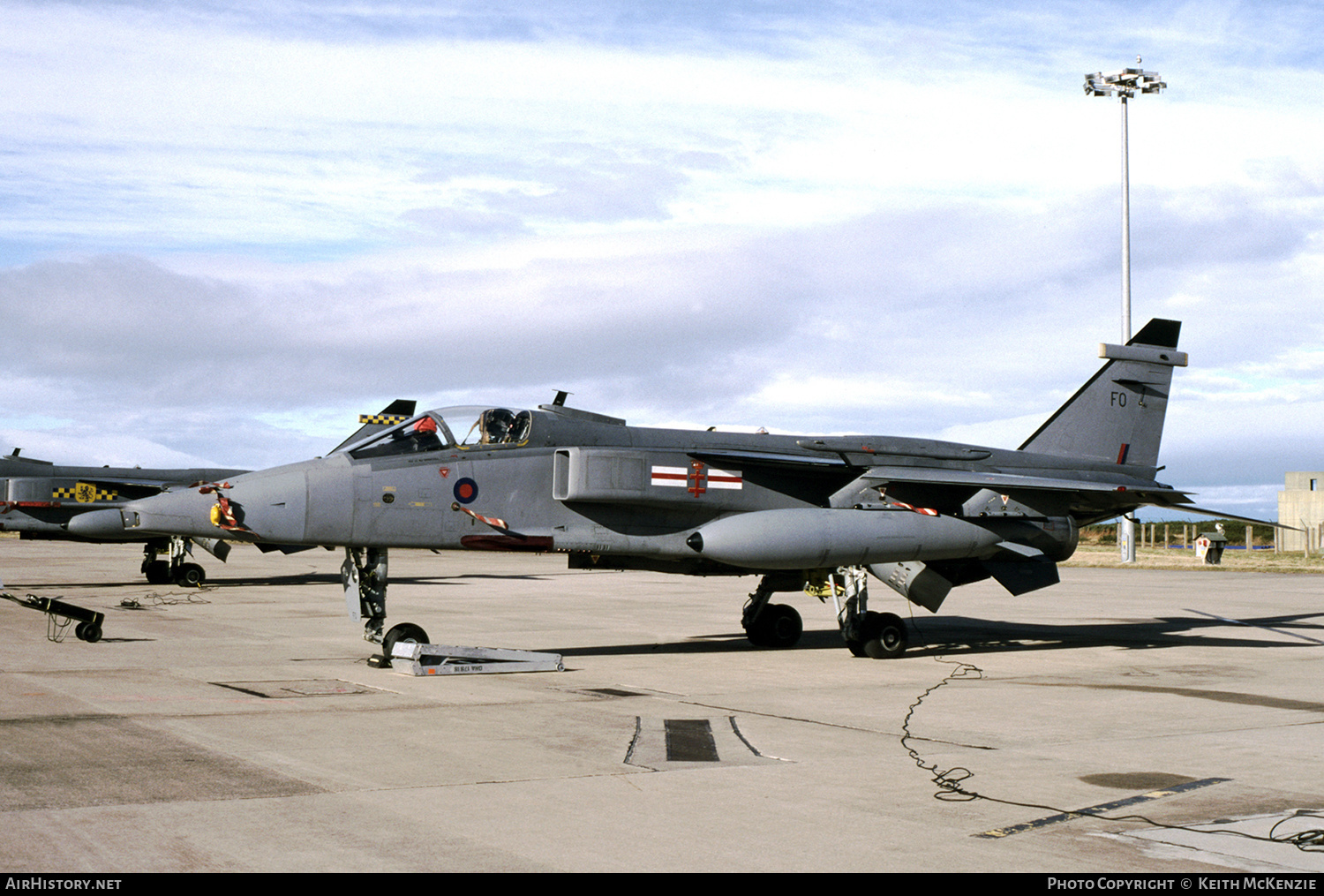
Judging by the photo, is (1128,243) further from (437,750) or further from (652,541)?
(437,750)

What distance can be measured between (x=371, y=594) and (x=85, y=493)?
68.5ft

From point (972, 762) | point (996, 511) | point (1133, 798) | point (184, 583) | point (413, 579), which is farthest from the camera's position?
point (413, 579)

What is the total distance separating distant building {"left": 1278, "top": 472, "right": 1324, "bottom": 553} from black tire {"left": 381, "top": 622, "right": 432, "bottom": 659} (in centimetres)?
6730

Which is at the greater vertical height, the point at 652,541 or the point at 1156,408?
the point at 1156,408

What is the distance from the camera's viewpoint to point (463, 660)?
13.5 m

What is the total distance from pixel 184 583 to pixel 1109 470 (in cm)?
2322

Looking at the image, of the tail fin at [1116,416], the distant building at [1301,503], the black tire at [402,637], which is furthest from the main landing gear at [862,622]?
the distant building at [1301,503]

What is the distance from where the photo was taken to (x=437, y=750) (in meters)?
8.64

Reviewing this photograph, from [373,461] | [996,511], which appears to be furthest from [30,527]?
[996,511]

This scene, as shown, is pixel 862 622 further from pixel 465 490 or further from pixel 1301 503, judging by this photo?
pixel 1301 503

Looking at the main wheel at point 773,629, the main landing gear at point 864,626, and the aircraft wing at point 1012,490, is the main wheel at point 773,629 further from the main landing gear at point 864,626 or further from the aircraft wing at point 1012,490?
the aircraft wing at point 1012,490

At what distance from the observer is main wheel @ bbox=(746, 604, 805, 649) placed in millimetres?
17562

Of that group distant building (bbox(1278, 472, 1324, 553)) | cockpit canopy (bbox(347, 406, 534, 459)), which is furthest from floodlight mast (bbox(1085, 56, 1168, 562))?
cockpit canopy (bbox(347, 406, 534, 459))

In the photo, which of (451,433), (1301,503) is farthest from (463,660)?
(1301,503)
